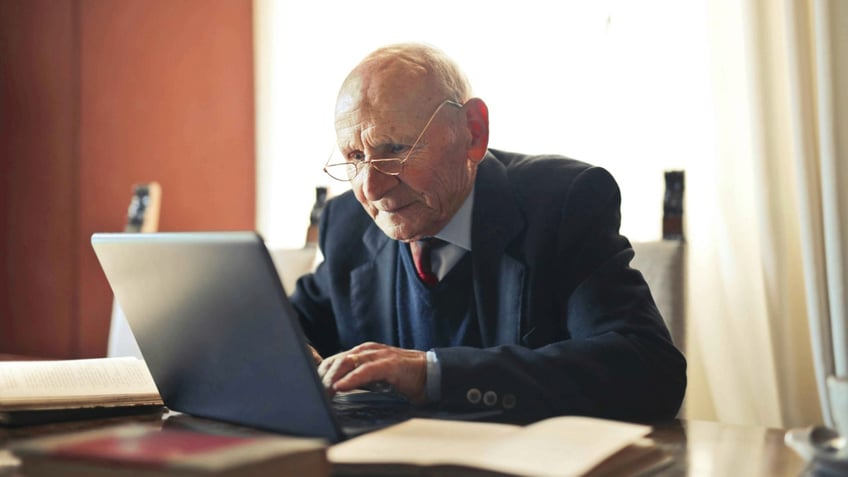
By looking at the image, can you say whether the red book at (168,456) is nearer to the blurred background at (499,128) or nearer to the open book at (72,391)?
the open book at (72,391)

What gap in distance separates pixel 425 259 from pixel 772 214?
2.72 ft

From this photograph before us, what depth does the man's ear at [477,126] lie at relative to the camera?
161 cm

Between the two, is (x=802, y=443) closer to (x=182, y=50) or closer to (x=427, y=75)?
(x=427, y=75)

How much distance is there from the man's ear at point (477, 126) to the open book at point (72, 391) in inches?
25.7

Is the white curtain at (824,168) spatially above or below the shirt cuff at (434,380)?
above

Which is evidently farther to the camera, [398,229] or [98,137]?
[98,137]

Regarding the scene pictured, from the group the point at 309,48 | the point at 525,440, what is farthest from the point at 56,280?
the point at 525,440

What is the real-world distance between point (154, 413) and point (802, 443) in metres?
0.81

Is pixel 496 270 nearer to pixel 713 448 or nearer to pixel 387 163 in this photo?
pixel 387 163

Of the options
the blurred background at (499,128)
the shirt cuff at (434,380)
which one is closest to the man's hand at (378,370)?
the shirt cuff at (434,380)

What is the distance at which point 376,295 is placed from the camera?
170 cm

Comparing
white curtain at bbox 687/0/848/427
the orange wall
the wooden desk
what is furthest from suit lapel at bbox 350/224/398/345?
the orange wall

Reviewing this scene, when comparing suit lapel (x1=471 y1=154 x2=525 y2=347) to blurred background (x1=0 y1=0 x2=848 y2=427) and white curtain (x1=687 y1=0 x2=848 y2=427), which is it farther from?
white curtain (x1=687 y1=0 x2=848 y2=427)

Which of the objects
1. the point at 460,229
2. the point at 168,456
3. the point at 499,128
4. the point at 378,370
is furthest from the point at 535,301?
the point at 499,128
